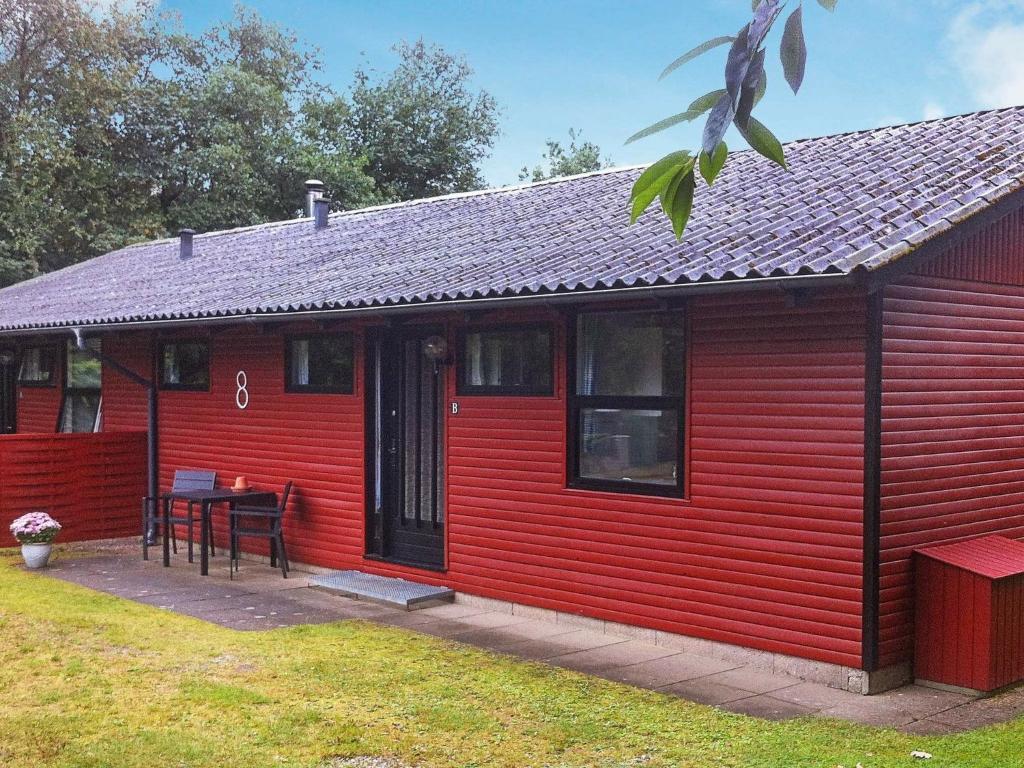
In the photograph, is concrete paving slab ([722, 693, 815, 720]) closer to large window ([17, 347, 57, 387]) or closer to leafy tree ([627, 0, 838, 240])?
leafy tree ([627, 0, 838, 240])

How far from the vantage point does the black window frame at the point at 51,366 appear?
48.1 feet

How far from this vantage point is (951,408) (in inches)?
270

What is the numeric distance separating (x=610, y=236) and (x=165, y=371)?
605 cm

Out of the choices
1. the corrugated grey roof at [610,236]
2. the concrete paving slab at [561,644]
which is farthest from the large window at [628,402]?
the concrete paving slab at [561,644]

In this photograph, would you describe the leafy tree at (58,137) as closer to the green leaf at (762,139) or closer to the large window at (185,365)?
the large window at (185,365)

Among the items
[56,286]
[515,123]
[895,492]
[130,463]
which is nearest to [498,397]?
[895,492]

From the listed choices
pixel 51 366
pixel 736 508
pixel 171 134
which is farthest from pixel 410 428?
pixel 171 134

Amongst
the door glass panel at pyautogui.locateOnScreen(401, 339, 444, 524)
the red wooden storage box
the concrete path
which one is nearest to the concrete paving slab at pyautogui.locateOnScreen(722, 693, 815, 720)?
the concrete path

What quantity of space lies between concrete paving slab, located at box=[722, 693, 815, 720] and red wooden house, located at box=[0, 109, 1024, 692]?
0.55m

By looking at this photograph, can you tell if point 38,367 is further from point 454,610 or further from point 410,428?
point 454,610

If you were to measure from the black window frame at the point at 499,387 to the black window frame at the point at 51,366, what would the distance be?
8168 mm

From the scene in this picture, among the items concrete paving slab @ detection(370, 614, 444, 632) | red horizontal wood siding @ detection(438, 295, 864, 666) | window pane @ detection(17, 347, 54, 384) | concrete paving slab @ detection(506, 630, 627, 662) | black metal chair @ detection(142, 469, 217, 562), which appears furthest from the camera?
window pane @ detection(17, 347, 54, 384)

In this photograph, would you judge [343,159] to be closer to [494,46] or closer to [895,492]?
[494,46]

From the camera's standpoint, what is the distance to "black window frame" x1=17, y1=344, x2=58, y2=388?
14.6 m
